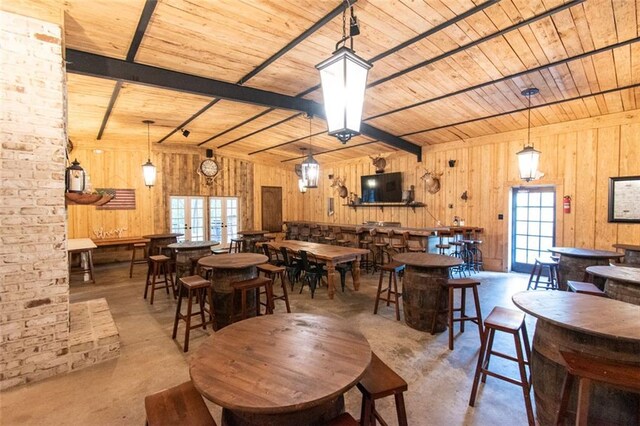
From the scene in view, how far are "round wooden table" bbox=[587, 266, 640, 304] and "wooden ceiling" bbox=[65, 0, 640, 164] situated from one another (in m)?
2.46

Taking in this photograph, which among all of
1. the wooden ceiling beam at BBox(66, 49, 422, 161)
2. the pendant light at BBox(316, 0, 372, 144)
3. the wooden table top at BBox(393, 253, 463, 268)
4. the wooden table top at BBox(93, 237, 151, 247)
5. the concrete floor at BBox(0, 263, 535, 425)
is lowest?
the concrete floor at BBox(0, 263, 535, 425)

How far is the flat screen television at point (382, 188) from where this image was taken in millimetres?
8031

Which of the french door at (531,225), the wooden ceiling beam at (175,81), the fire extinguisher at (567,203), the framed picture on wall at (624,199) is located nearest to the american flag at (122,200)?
the wooden ceiling beam at (175,81)

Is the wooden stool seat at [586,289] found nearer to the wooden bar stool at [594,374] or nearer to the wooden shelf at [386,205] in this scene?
the wooden bar stool at [594,374]

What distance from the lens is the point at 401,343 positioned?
3260 millimetres

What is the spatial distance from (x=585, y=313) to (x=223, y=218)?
8868 millimetres

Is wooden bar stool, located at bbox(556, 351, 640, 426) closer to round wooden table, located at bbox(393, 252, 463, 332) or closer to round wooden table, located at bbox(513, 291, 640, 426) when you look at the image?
round wooden table, located at bbox(513, 291, 640, 426)

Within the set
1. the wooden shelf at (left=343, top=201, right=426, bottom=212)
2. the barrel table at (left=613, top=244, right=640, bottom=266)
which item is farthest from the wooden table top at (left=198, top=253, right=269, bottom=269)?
the barrel table at (left=613, top=244, right=640, bottom=266)

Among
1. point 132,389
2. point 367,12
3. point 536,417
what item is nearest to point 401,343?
point 536,417

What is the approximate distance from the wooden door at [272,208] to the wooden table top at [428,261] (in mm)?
6920

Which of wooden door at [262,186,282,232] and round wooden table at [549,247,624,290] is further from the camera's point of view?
wooden door at [262,186,282,232]

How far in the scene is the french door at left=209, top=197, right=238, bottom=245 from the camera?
30.3ft

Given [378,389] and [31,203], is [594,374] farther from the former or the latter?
[31,203]

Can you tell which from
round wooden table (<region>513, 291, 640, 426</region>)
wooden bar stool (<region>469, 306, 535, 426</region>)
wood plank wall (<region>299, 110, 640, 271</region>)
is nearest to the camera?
round wooden table (<region>513, 291, 640, 426</region>)
